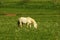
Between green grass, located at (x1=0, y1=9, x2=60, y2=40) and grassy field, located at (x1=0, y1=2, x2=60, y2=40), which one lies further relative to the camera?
grassy field, located at (x1=0, y1=2, x2=60, y2=40)

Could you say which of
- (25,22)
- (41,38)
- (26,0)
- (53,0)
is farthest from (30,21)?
(26,0)

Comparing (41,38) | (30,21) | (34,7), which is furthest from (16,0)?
(41,38)

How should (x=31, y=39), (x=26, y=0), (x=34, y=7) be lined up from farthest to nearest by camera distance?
(x=26, y=0) < (x=34, y=7) < (x=31, y=39)

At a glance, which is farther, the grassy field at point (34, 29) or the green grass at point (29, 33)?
the grassy field at point (34, 29)

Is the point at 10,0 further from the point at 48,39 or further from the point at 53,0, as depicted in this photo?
the point at 48,39

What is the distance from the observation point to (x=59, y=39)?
816 cm

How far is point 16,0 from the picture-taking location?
1432 inches

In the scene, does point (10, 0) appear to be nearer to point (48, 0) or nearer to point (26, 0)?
point (26, 0)

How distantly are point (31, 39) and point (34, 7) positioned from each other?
2045cm

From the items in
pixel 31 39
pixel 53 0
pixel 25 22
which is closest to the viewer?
pixel 31 39

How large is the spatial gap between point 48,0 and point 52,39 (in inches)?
1097

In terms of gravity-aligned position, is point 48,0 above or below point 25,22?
above

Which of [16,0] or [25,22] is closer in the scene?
[25,22]

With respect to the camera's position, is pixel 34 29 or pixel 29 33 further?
pixel 34 29
